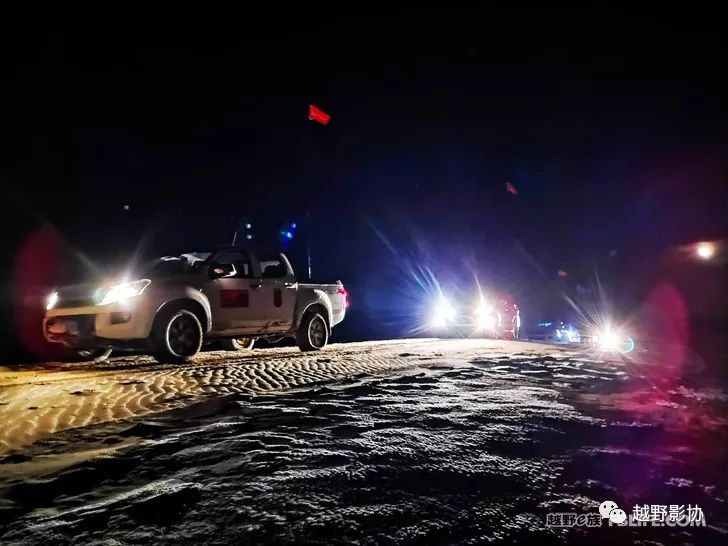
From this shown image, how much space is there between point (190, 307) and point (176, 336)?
1.66ft

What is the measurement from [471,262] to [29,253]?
1141 inches

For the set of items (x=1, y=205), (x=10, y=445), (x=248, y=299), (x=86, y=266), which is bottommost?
(x=10, y=445)

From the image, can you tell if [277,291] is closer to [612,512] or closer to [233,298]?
[233,298]

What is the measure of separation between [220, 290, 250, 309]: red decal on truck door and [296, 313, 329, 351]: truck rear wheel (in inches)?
60.1

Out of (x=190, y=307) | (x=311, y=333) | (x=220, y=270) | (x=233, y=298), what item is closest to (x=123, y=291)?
(x=190, y=307)

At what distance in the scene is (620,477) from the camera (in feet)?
9.46

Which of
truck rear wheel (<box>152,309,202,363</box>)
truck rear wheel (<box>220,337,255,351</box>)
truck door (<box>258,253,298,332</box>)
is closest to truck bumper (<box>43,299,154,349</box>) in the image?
truck rear wheel (<box>152,309,202,363</box>)

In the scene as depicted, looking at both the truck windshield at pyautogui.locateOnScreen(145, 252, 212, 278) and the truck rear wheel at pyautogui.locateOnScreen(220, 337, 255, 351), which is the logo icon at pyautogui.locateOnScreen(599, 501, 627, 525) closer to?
the truck windshield at pyautogui.locateOnScreen(145, 252, 212, 278)

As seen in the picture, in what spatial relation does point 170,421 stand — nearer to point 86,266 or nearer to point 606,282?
point 86,266

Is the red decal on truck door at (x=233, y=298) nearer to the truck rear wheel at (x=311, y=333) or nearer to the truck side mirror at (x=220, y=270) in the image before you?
the truck side mirror at (x=220, y=270)

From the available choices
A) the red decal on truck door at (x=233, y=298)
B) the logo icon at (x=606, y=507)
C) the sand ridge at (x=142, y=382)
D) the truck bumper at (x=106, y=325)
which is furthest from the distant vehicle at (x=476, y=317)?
the logo icon at (x=606, y=507)

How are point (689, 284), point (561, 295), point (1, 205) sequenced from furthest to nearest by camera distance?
point (561, 295) → point (689, 284) → point (1, 205)

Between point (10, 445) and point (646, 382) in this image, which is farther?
point (646, 382)

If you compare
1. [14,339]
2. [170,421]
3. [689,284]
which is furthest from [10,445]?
[689,284]
